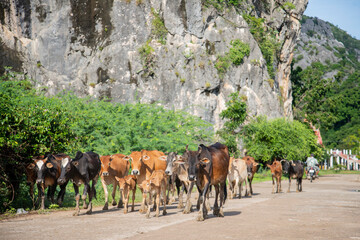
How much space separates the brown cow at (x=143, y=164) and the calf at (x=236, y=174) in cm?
461

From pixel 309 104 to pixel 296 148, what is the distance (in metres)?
24.7

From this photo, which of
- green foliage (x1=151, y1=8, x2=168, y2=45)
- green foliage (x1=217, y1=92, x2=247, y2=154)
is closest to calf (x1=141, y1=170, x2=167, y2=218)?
green foliage (x1=217, y1=92, x2=247, y2=154)

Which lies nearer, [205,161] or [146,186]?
[205,161]

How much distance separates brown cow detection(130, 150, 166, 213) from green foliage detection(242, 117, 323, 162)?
88.3ft

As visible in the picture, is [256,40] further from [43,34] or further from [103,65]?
[43,34]

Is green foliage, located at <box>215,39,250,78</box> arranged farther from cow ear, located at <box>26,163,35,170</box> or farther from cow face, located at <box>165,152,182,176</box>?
cow face, located at <box>165,152,182,176</box>

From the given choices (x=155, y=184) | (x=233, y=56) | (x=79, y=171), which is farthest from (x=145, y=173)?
(x=233, y=56)

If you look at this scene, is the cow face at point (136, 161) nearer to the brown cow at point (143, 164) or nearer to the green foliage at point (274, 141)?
the brown cow at point (143, 164)

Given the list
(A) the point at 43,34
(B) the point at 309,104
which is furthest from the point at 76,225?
(B) the point at 309,104

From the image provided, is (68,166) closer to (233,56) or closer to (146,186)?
(146,186)

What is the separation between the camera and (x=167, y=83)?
47594 millimetres

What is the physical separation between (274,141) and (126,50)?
746 inches

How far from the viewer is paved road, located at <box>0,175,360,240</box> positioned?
911cm

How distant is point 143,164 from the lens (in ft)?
46.4
